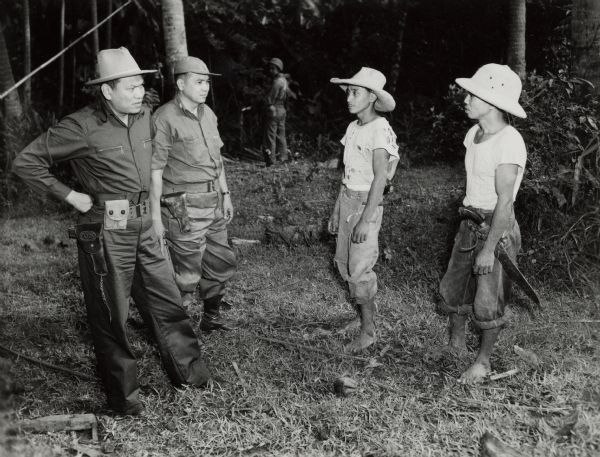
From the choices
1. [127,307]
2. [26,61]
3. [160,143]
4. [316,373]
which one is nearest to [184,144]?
[160,143]

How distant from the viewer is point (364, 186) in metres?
4.49

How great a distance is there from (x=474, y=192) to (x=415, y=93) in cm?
1238

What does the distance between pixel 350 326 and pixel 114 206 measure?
2.24m

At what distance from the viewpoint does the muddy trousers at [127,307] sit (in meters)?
3.63

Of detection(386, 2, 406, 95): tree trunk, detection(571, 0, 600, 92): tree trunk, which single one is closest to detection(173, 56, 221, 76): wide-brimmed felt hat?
detection(571, 0, 600, 92): tree trunk

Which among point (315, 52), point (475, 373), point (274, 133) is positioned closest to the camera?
point (475, 373)

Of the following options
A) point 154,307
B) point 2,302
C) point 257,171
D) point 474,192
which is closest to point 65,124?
point 154,307

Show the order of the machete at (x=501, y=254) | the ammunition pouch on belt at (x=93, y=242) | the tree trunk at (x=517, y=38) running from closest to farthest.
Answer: the ammunition pouch on belt at (x=93, y=242), the machete at (x=501, y=254), the tree trunk at (x=517, y=38)

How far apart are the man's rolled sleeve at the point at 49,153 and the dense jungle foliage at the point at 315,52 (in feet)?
19.1

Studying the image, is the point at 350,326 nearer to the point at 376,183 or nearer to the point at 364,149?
the point at 376,183

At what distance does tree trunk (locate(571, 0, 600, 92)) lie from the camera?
5.62 metres

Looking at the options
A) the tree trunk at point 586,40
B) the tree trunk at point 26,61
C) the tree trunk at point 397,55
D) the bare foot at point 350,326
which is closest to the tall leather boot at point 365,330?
the bare foot at point 350,326

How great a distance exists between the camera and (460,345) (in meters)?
4.50

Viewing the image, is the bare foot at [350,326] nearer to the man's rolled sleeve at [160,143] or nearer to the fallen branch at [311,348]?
the fallen branch at [311,348]
